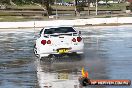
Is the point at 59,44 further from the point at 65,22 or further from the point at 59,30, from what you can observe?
the point at 65,22

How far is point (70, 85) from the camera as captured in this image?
44.4 feet

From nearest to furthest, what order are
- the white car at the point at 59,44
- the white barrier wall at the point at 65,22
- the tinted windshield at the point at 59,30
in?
1. the white car at the point at 59,44
2. the tinted windshield at the point at 59,30
3. the white barrier wall at the point at 65,22

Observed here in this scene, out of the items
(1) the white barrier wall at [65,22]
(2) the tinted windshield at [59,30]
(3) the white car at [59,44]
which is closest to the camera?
(3) the white car at [59,44]

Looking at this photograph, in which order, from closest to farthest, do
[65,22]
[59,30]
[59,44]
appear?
[59,44] < [59,30] < [65,22]

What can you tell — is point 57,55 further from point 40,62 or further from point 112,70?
point 112,70

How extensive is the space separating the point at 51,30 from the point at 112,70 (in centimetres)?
545

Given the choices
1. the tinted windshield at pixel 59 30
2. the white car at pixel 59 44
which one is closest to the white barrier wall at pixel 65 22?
the tinted windshield at pixel 59 30

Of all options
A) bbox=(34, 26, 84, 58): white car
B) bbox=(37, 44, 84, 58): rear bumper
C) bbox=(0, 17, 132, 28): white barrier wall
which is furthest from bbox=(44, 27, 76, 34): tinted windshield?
bbox=(0, 17, 132, 28): white barrier wall

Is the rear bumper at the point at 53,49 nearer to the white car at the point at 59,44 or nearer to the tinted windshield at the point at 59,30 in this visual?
the white car at the point at 59,44

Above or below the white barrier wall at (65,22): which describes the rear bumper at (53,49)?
above

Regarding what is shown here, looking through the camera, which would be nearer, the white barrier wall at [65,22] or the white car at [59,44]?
the white car at [59,44]

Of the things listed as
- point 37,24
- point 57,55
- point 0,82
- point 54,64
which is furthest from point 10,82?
point 37,24

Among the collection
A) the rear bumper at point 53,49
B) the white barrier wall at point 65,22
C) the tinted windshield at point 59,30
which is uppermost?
the tinted windshield at point 59,30

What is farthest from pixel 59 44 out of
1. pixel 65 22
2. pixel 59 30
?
pixel 65 22
